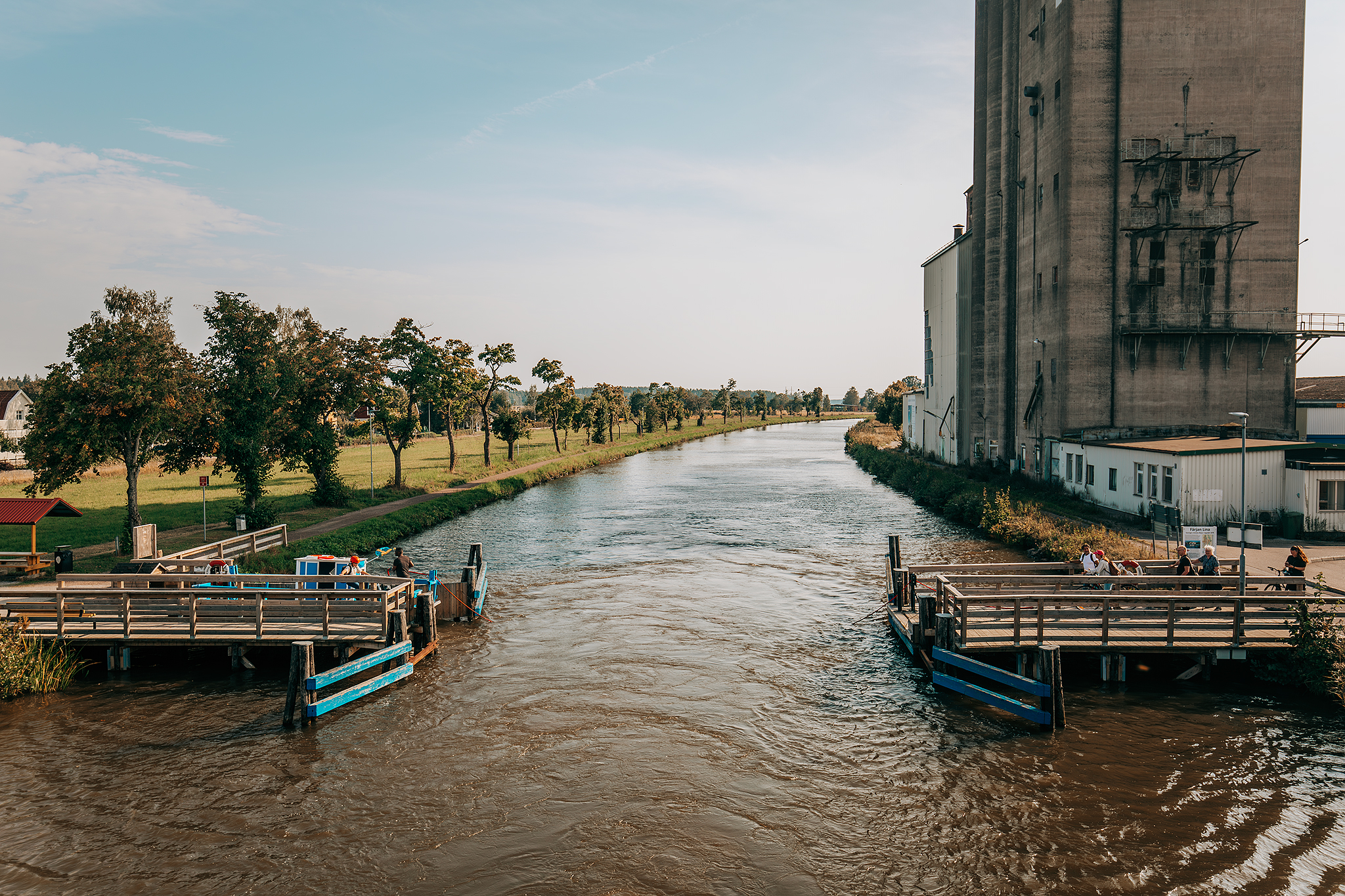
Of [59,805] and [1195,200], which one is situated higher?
[1195,200]

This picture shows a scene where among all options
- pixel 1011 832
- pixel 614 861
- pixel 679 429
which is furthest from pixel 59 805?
pixel 679 429

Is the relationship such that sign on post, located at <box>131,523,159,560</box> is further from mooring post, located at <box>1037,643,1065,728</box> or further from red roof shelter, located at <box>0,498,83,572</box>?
mooring post, located at <box>1037,643,1065,728</box>

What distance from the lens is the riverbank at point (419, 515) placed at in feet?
92.0

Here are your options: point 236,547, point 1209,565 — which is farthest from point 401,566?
point 1209,565

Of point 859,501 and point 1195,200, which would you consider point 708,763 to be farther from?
point 1195,200

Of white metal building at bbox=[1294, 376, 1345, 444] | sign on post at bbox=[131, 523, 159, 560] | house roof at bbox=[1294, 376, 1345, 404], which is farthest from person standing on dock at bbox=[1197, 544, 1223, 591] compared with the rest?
house roof at bbox=[1294, 376, 1345, 404]

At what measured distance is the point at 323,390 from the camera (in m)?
41.5

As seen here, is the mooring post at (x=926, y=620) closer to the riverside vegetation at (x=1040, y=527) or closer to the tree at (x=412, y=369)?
the riverside vegetation at (x=1040, y=527)

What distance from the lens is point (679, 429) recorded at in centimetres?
15100

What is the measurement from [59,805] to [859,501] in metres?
44.9

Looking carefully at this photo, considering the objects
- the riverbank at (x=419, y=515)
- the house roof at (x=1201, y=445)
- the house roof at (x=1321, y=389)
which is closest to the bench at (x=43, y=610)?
the riverbank at (x=419, y=515)

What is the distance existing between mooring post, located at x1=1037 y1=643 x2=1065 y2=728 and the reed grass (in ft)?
68.4

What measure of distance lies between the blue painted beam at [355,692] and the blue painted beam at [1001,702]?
39.5ft

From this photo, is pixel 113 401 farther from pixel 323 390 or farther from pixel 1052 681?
pixel 1052 681
